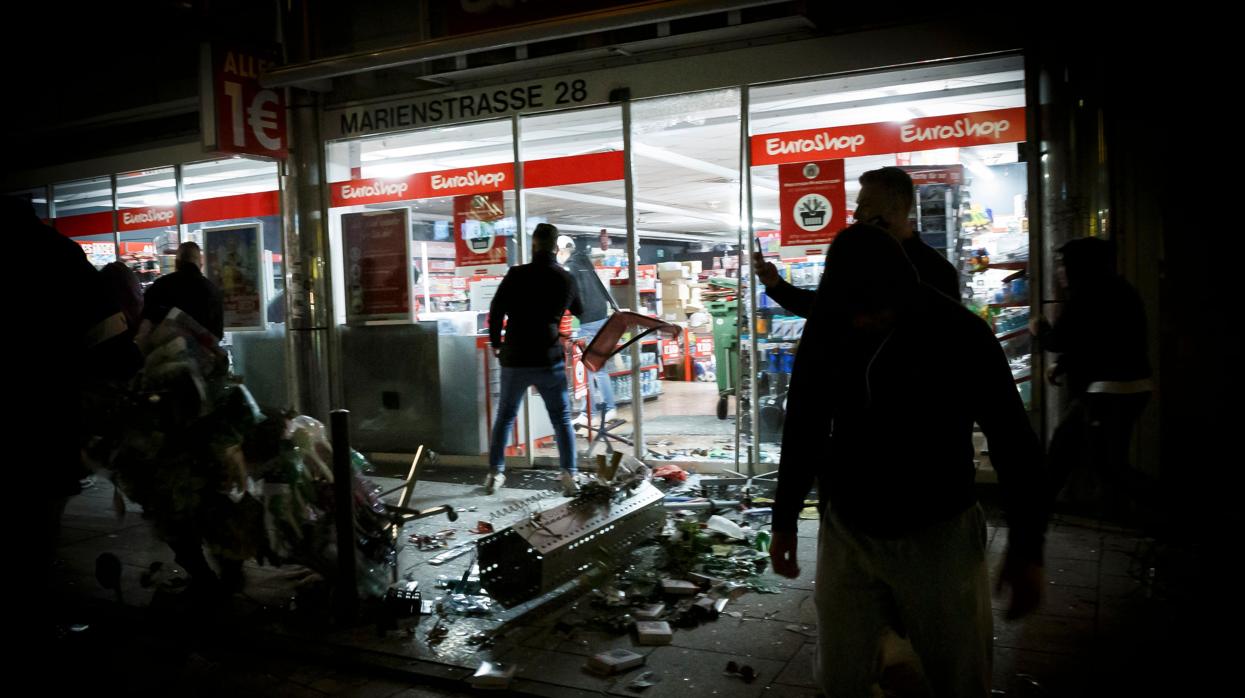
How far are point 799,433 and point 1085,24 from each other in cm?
522

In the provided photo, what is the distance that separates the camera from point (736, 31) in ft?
23.3

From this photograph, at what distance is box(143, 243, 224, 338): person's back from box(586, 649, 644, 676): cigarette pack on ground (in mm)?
5720

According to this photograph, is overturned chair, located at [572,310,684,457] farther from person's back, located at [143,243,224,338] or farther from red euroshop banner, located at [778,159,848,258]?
person's back, located at [143,243,224,338]

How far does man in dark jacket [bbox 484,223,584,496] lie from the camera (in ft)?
23.4

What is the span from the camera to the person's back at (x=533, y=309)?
7125mm

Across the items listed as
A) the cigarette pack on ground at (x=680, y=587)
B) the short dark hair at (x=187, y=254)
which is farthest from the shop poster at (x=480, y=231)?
the cigarette pack on ground at (x=680, y=587)

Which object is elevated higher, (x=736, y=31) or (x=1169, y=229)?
(x=736, y=31)

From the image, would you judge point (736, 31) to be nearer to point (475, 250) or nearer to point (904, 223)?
point (475, 250)

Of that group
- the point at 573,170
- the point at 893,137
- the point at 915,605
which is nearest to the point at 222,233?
the point at 573,170

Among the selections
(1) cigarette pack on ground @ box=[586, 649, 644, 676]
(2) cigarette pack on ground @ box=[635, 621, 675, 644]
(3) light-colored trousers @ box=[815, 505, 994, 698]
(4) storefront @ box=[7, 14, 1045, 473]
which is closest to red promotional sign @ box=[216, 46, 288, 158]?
(4) storefront @ box=[7, 14, 1045, 473]

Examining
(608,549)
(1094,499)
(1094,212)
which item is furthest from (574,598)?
(1094,212)

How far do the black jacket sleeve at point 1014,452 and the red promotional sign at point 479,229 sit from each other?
6604 mm

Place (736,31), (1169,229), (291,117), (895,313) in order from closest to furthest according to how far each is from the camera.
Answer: (895,313), (1169,229), (736,31), (291,117)

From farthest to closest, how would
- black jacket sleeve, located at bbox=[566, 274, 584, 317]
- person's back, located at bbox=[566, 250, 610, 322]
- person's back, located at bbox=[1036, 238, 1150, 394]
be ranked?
person's back, located at bbox=[566, 250, 610, 322] < black jacket sleeve, located at bbox=[566, 274, 584, 317] < person's back, located at bbox=[1036, 238, 1150, 394]
